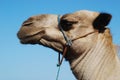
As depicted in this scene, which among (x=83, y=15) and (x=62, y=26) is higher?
(x=83, y=15)

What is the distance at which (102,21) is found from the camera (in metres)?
6.54

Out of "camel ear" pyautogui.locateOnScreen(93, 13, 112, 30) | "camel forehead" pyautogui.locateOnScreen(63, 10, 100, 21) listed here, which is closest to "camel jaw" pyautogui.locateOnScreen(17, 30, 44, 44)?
"camel forehead" pyautogui.locateOnScreen(63, 10, 100, 21)

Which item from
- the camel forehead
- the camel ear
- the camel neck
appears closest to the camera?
the camel neck

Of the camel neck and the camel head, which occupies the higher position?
the camel head

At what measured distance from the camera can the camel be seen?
604 cm

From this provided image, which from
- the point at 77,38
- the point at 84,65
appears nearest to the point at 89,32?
the point at 77,38

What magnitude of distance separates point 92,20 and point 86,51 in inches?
27.1

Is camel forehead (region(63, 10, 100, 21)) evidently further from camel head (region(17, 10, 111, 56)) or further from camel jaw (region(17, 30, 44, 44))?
camel jaw (region(17, 30, 44, 44))

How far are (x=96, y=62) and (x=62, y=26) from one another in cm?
110

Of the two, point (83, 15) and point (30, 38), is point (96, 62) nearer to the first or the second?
point (83, 15)

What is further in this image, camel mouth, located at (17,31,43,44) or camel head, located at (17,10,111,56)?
camel mouth, located at (17,31,43,44)

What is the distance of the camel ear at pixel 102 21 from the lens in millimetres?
6484

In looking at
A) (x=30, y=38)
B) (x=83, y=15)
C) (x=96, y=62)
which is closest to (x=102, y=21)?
(x=83, y=15)

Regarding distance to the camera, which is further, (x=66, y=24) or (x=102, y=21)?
(x=66, y=24)
